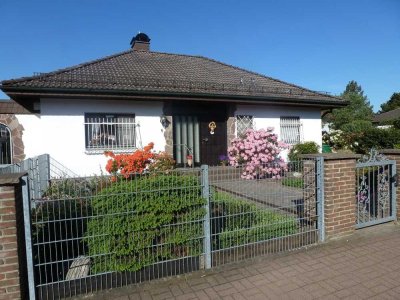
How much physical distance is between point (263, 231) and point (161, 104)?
7.17 meters

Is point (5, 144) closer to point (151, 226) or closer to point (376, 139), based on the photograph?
point (151, 226)

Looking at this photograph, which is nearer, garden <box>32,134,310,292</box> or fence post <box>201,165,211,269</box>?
→ garden <box>32,134,310,292</box>

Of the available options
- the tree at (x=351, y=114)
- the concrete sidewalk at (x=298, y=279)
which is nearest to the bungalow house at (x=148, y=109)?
the concrete sidewalk at (x=298, y=279)

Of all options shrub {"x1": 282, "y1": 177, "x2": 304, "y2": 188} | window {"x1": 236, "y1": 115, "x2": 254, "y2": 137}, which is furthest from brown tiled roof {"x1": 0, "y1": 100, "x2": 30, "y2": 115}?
shrub {"x1": 282, "y1": 177, "x2": 304, "y2": 188}

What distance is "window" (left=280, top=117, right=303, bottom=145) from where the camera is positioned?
1239 centimetres

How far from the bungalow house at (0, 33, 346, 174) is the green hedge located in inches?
252

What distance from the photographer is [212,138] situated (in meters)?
11.3

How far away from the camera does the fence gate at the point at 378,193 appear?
5027 mm

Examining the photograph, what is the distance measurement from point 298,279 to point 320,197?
1.52 metres

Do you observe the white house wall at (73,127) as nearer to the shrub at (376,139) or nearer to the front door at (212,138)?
the front door at (212,138)

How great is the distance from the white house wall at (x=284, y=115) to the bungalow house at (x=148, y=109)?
0.14ft

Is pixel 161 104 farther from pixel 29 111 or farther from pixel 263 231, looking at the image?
pixel 263 231

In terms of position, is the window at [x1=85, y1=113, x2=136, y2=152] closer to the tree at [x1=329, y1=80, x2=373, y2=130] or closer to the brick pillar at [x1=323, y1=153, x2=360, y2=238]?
the brick pillar at [x1=323, y1=153, x2=360, y2=238]

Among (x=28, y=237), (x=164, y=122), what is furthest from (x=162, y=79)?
(x=28, y=237)
